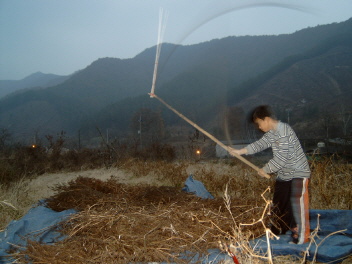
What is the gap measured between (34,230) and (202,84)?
109 feet

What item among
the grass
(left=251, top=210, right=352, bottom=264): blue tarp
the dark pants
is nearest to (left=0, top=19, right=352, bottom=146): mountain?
the grass

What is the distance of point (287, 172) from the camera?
3748 millimetres

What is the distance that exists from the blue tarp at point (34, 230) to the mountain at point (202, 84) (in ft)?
58.6

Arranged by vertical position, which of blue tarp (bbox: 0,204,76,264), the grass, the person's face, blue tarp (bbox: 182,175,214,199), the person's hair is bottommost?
blue tarp (bbox: 182,175,214,199)

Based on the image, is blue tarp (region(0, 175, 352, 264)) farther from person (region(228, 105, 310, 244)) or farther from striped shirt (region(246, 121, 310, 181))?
striped shirt (region(246, 121, 310, 181))

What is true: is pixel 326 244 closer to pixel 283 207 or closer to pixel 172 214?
pixel 283 207

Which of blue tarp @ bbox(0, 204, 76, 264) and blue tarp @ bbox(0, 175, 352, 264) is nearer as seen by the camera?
blue tarp @ bbox(0, 175, 352, 264)

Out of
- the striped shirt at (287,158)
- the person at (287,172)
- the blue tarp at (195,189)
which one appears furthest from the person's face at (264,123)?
the blue tarp at (195,189)

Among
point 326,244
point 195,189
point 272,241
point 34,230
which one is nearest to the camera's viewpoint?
point 326,244

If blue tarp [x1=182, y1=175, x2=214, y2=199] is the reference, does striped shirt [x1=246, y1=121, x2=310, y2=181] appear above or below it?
above

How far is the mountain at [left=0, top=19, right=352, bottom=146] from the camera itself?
3578 centimetres

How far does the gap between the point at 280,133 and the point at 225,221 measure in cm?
119

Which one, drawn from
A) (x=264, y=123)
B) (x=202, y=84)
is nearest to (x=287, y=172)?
(x=264, y=123)

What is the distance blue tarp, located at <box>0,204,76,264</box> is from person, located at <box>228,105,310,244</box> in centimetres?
252
